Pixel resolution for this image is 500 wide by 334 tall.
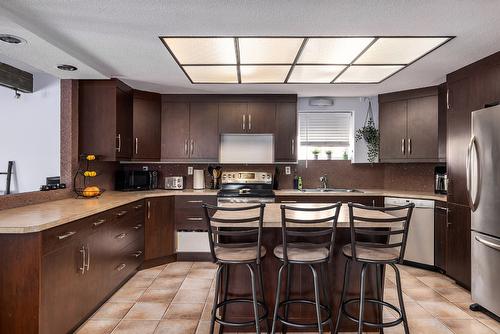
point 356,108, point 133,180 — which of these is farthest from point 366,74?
point 133,180

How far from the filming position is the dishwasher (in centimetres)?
397

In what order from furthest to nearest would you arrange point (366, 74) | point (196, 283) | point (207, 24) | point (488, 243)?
point (366, 74) → point (196, 283) → point (488, 243) → point (207, 24)

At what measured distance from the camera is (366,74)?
12.2 feet

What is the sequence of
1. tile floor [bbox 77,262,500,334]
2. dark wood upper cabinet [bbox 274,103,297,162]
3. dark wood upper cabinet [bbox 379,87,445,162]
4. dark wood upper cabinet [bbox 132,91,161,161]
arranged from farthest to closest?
1. dark wood upper cabinet [bbox 274,103,297,162]
2. dark wood upper cabinet [bbox 132,91,161,161]
3. dark wood upper cabinet [bbox 379,87,445,162]
4. tile floor [bbox 77,262,500,334]

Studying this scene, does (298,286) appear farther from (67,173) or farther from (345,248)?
A: (67,173)

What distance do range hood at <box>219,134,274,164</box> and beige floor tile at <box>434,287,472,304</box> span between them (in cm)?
265

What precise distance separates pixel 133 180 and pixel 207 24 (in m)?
2.77

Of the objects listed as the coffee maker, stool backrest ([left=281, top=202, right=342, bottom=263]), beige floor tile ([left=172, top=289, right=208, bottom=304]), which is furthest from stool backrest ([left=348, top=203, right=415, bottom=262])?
the coffee maker

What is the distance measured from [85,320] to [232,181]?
2.60 metres

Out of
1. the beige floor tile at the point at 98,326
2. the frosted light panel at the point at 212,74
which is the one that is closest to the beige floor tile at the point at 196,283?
the beige floor tile at the point at 98,326

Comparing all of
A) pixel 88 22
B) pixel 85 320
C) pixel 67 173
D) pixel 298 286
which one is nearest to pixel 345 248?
pixel 298 286

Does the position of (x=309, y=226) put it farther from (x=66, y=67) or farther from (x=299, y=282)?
(x=66, y=67)

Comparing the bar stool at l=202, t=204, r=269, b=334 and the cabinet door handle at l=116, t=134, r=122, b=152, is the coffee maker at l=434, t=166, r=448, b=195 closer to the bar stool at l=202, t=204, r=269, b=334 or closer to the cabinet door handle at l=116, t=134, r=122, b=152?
the bar stool at l=202, t=204, r=269, b=334

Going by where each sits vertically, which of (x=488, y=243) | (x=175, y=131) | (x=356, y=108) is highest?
(x=356, y=108)
